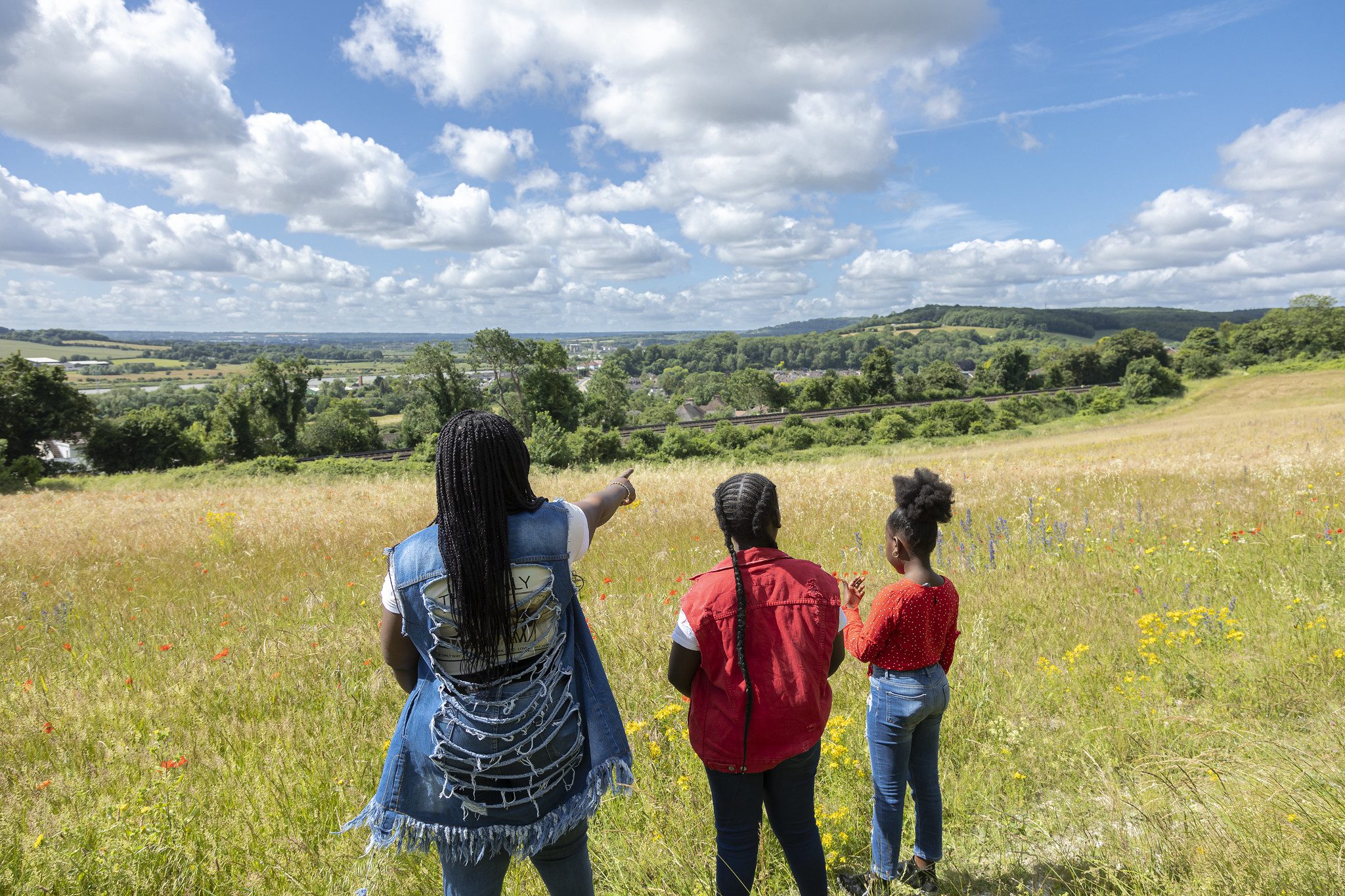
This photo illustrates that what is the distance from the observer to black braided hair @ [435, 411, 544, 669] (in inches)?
68.4

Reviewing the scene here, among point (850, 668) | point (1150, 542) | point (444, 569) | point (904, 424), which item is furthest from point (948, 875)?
point (904, 424)

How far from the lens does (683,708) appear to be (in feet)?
12.4

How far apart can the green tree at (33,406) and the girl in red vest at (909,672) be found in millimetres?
49628

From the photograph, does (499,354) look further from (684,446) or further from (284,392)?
(684,446)

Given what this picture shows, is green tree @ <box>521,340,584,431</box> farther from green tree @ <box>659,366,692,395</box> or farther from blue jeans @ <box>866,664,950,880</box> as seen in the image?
green tree @ <box>659,366,692,395</box>

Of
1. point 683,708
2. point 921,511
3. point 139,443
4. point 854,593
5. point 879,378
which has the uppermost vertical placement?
point 921,511

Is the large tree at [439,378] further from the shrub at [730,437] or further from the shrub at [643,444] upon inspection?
the shrub at [730,437]

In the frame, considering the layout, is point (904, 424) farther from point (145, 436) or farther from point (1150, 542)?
point (145, 436)

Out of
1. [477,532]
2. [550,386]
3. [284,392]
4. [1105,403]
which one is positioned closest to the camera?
[477,532]

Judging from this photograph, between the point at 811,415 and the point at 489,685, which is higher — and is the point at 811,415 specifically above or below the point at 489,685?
below

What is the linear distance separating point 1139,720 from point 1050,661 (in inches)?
22.9

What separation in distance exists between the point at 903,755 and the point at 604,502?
5.30 ft

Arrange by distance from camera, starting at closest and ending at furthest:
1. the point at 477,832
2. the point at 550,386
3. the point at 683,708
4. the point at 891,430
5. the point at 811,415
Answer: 1. the point at 477,832
2. the point at 683,708
3. the point at 891,430
4. the point at 811,415
5. the point at 550,386

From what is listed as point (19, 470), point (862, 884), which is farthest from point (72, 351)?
point (862, 884)
